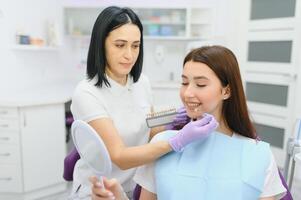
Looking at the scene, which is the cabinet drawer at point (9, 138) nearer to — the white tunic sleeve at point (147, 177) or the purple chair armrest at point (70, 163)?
the purple chair armrest at point (70, 163)

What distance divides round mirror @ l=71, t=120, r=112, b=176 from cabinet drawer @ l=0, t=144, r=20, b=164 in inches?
65.2

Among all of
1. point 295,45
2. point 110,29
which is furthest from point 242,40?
point 110,29

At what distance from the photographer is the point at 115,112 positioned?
119 centimetres

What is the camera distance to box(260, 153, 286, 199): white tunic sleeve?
0.95 meters

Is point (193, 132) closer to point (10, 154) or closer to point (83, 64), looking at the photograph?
point (10, 154)

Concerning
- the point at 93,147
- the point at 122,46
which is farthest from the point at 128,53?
the point at 93,147

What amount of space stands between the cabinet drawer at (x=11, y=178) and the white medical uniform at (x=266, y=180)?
1.65 metres

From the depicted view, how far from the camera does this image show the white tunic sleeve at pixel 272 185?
95 centimetres

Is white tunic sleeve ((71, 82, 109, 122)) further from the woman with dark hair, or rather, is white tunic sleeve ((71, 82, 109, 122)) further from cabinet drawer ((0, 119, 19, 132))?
cabinet drawer ((0, 119, 19, 132))

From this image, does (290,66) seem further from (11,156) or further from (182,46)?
(11,156)

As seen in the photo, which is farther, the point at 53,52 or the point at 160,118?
the point at 53,52

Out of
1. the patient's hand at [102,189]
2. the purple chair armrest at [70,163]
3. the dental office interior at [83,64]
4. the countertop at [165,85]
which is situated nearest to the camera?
the patient's hand at [102,189]

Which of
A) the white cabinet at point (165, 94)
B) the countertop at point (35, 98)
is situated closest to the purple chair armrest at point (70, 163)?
the countertop at point (35, 98)

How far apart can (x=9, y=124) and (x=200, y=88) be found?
5.96ft
